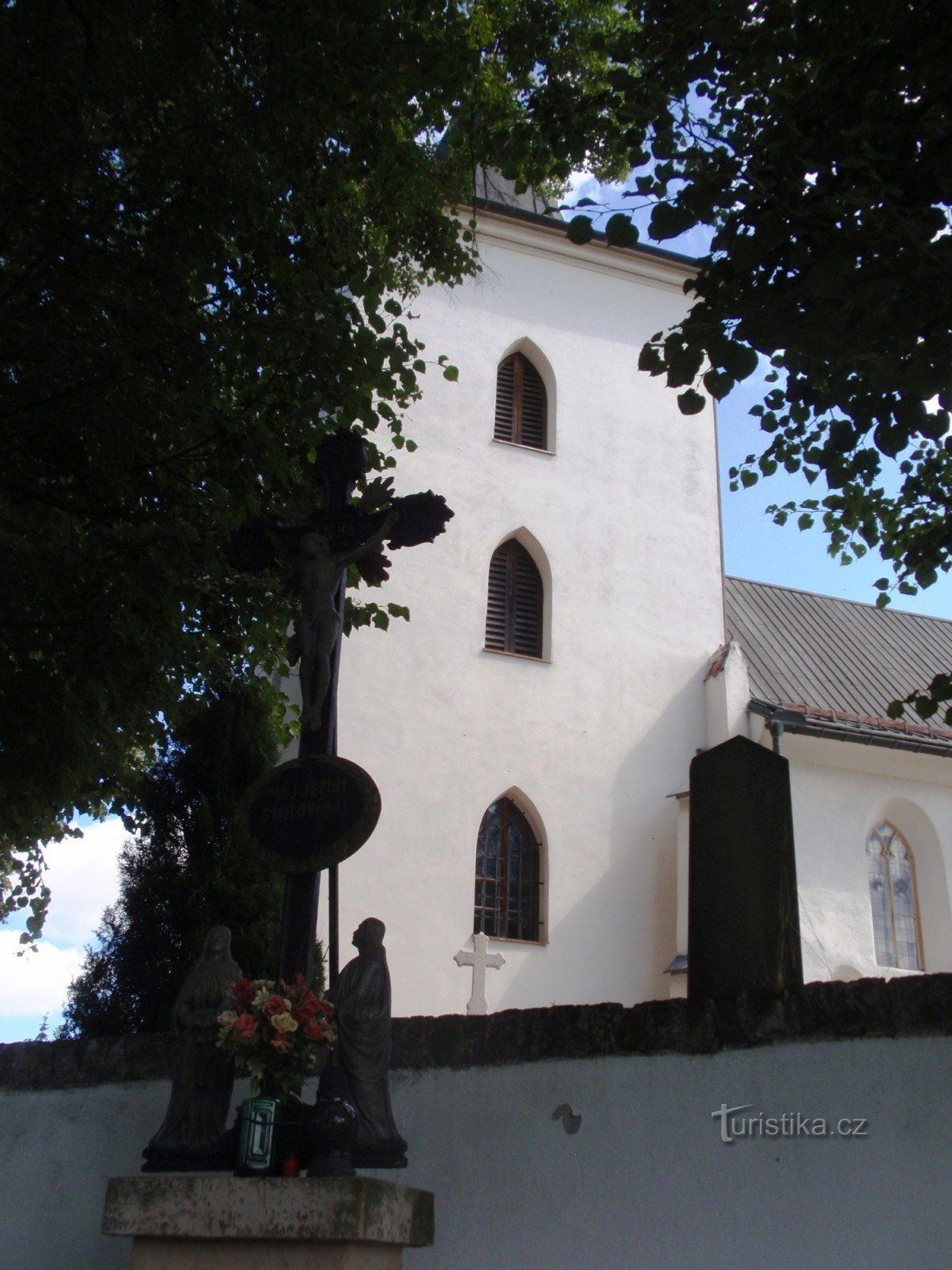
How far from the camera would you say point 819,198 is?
18.2 ft

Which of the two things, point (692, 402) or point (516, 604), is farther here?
point (516, 604)

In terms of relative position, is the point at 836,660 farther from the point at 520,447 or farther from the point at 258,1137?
the point at 258,1137

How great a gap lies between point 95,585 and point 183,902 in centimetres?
401

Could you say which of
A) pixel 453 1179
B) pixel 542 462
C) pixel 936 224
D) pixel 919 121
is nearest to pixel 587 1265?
pixel 453 1179

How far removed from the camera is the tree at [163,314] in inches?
290

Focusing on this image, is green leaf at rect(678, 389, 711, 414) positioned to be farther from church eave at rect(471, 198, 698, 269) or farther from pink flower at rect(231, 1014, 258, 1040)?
church eave at rect(471, 198, 698, 269)

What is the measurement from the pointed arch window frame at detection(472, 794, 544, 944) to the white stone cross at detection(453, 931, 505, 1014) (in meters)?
1.28

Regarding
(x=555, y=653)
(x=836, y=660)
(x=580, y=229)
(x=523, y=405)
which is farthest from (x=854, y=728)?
(x=580, y=229)

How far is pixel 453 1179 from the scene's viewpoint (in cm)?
539

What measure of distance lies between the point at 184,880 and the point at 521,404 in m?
10.9

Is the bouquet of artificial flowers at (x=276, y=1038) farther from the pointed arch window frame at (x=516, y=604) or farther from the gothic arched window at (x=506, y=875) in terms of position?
the pointed arch window frame at (x=516, y=604)

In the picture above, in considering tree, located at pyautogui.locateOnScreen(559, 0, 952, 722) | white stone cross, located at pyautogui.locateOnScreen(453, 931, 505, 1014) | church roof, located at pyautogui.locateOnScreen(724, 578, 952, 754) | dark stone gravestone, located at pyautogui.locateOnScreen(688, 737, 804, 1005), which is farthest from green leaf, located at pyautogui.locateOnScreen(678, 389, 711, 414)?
church roof, located at pyautogui.locateOnScreen(724, 578, 952, 754)

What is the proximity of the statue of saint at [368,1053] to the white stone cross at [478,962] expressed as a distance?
29.3 ft

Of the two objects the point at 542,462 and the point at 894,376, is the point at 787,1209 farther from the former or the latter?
the point at 542,462
